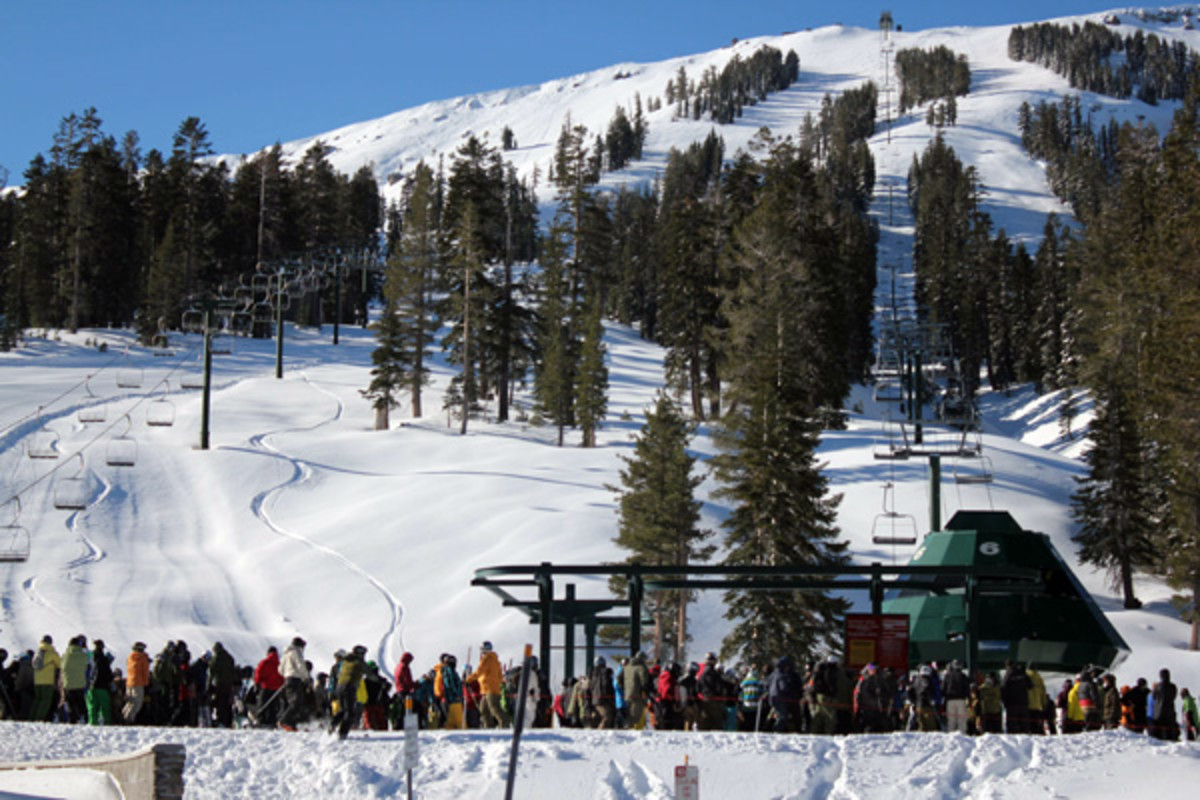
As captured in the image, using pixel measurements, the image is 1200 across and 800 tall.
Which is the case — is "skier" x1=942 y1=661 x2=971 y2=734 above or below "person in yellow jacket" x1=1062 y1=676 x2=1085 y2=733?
above

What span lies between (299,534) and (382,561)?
375 cm

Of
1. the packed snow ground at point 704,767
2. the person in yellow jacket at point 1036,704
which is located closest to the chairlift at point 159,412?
the packed snow ground at point 704,767

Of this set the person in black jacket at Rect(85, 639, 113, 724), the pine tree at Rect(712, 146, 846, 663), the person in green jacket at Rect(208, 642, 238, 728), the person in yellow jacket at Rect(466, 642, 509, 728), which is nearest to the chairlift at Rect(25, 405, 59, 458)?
the pine tree at Rect(712, 146, 846, 663)

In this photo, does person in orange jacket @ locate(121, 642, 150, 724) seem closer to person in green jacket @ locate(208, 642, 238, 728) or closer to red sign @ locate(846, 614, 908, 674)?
person in green jacket @ locate(208, 642, 238, 728)

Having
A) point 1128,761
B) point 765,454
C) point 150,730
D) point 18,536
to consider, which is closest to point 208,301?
point 18,536

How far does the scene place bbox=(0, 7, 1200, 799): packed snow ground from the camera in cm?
1427

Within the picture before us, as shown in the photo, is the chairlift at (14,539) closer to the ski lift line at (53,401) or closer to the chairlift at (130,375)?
the ski lift line at (53,401)

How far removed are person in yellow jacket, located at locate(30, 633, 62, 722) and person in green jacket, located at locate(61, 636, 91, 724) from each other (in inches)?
7.7

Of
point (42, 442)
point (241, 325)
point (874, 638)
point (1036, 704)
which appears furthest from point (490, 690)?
point (241, 325)

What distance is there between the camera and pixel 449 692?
61.3 feet

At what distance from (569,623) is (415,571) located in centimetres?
1598

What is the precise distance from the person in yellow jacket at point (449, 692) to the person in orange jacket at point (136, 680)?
14.6 ft

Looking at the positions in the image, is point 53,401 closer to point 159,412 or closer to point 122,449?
point 159,412

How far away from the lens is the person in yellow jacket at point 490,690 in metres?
18.0
